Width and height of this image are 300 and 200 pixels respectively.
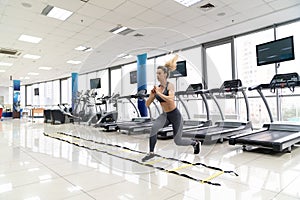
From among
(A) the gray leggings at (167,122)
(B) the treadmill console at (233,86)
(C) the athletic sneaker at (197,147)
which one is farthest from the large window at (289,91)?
(A) the gray leggings at (167,122)

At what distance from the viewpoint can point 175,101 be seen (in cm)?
524

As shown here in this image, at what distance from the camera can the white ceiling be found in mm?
4969

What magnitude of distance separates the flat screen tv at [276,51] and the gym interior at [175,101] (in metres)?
0.02

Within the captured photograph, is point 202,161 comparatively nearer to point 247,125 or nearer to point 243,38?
point 247,125

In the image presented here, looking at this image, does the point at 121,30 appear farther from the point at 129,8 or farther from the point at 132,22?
the point at 129,8

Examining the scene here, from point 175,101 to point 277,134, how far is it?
91.1 inches

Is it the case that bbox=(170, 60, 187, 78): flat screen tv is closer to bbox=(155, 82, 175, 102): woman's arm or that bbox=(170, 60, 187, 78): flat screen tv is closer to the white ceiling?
the white ceiling

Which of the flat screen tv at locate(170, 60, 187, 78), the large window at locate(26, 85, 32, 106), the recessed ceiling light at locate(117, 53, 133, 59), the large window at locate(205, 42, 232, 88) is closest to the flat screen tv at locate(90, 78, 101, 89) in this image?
the recessed ceiling light at locate(117, 53, 133, 59)

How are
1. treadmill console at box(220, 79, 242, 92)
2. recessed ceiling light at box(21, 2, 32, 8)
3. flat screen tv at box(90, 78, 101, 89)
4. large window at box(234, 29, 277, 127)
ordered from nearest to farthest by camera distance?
treadmill console at box(220, 79, 242, 92)
recessed ceiling light at box(21, 2, 32, 8)
large window at box(234, 29, 277, 127)
flat screen tv at box(90, 78, 101, 89)

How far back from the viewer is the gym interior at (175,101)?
7.30 ft

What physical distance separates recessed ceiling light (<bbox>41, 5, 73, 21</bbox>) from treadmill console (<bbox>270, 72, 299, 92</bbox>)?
16.7 ft

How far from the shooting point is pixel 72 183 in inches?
88.5

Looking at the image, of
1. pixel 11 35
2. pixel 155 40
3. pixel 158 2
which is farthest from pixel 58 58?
pixel 158 2

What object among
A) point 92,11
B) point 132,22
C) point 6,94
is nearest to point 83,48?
point 132,22
